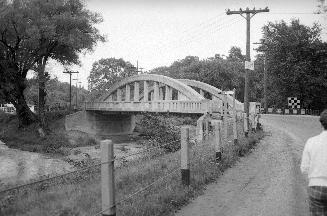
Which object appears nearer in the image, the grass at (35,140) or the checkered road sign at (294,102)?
the grass at (35,140)

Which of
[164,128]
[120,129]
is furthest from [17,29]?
[120,129]

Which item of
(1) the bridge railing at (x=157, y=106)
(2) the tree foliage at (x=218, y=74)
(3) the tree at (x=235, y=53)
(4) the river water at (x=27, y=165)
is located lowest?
(4) the river water at (x=27, y=165)

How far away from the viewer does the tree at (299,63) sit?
4403 cm

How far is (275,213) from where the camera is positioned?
21.2ft

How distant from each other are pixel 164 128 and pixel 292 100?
2508 cm

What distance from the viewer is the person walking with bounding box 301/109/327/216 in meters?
3.92

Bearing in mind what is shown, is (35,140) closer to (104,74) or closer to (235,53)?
(104,74)

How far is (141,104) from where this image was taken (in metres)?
43.3

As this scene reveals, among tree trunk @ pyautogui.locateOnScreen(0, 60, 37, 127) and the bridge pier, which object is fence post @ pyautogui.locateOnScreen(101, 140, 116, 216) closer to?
tree trunk @ pyautogui.locateOnScreen(0, 60, 37, 127)

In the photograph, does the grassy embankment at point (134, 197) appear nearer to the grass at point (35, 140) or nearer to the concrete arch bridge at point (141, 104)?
the concrete arch bridge at point (141, 104)

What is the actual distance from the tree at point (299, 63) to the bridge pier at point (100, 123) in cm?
2101

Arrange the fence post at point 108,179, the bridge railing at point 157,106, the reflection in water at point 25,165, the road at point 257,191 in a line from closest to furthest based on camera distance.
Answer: the fence post at point 108,179
the road at point 257,191
the reflection in water at point 25,165
the bridge railing at point 157,106

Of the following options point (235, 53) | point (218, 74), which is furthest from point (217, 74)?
point (235, 53)

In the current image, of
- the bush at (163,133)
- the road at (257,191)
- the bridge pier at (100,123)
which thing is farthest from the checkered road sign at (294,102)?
the road at (257,191)
